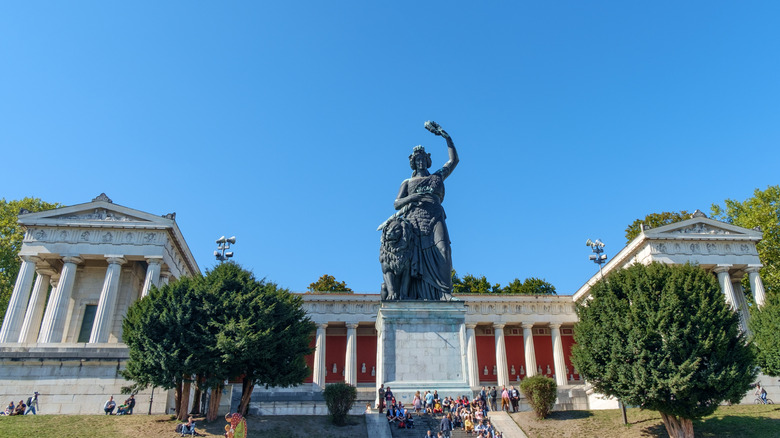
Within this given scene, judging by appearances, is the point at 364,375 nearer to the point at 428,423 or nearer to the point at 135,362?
the point at 135,362

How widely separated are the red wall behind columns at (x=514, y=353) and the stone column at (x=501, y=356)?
85.0 inches

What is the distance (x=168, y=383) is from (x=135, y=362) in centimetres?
153

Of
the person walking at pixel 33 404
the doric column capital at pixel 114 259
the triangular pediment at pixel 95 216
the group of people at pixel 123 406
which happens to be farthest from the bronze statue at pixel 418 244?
the doric column capital at pixel 114 259

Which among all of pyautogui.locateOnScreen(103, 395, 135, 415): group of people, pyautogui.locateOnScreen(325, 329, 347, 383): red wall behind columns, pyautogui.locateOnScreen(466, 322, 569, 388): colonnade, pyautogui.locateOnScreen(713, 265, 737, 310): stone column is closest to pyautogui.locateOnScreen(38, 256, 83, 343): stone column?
pyautogui.locateOnScreen(103, 395, 135, 415): group of people

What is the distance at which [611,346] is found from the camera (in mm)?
19656

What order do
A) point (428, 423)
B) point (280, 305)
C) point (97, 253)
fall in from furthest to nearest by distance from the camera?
1. point (97, 253)
2. point (280, 305)
3. point (428, 423)

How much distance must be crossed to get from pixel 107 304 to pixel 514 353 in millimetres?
34875

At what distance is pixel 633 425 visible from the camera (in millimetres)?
20188

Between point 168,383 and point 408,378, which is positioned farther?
point 168,383

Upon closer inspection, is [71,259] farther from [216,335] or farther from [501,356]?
[501,356]

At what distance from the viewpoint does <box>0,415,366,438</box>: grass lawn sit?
57.7 feet

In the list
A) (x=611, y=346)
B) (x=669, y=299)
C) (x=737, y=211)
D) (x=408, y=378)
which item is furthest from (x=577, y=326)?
(x=737, y=211)

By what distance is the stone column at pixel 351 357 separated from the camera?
149 feet

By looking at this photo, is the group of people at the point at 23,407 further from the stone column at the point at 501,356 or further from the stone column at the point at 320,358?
the stone column at the point at 501,356
